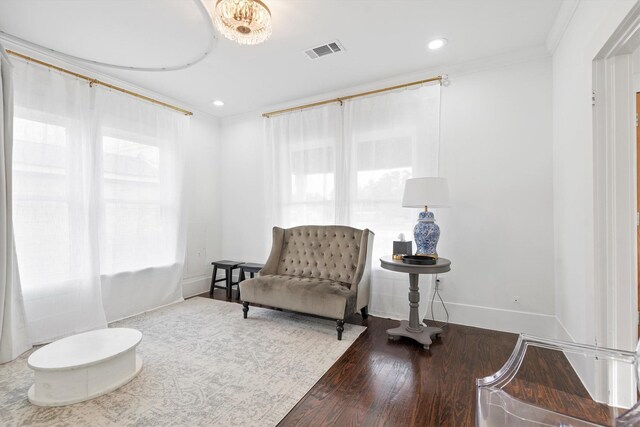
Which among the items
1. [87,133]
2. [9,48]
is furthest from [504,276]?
[9,48]

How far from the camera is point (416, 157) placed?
3.23m

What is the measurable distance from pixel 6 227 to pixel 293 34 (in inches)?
112

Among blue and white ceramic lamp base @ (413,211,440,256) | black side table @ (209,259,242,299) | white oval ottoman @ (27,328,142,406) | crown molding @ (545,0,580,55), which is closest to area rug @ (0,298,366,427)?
white oval ottoman @ (27,328,142,406)

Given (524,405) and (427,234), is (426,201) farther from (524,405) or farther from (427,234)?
(524,405)

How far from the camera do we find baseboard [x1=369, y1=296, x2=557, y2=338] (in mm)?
2727

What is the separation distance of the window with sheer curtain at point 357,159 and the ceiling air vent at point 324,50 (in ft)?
2.73

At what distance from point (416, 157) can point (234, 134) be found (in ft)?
9.65

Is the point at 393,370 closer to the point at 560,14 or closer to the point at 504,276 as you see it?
the point at 504,276

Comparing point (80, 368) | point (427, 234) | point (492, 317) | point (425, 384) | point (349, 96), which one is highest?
point (349, 96)

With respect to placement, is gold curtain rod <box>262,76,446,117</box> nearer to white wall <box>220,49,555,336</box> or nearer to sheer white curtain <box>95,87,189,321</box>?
white wall <box>220,49,555,336</box>

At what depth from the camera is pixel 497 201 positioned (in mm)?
2943

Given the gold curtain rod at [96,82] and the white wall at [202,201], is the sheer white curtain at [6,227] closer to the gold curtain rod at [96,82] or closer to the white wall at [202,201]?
the gold curtain rod at [96,82]

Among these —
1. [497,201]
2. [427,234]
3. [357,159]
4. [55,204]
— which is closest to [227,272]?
[55,204]

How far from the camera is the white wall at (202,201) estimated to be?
4.28 meters
